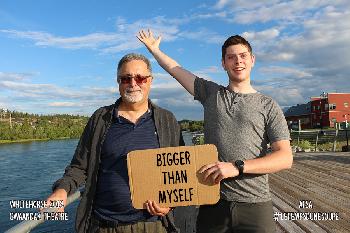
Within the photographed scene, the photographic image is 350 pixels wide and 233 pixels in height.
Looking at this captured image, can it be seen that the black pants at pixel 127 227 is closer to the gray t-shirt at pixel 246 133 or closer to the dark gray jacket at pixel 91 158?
the dark gray jacket at pixel 91 158

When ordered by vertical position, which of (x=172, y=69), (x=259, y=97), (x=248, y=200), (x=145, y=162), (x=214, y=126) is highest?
(x=172, y=69)

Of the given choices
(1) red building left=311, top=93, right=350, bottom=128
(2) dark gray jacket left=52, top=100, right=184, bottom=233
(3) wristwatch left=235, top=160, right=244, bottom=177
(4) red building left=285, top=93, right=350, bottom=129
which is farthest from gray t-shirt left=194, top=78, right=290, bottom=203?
(1) red building left=311, top=93, right=350, bottom=128

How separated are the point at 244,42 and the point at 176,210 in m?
1.38

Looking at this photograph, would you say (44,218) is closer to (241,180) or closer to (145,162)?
(145,162)

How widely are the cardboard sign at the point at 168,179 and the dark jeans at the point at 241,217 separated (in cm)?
Result: 20

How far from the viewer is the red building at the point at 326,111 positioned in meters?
66.6

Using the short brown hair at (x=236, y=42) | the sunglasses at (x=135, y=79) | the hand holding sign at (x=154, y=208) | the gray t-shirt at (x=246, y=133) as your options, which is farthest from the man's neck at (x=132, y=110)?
the short brown hair at (x=236, y=42)

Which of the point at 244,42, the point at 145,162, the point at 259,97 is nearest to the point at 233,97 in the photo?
the point at 259,97

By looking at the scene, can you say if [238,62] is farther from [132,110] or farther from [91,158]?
[91,158]

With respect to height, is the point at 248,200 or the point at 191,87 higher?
the point at 191,87

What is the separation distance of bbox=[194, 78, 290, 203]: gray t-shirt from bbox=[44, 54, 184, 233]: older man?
418 millimetres

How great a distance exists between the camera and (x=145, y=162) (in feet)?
9.50

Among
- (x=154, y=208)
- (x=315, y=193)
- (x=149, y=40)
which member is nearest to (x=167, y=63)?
(x=149, y=40)

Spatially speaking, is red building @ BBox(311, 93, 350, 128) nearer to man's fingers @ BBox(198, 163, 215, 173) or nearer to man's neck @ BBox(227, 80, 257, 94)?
man's neck @ BBox(227, 80, 257, 94)
